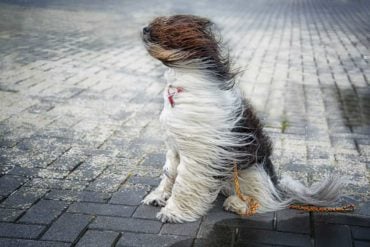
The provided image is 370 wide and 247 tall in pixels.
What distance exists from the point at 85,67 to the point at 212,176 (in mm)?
5493

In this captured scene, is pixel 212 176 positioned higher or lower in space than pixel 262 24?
higher

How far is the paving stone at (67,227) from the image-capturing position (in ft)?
10.6

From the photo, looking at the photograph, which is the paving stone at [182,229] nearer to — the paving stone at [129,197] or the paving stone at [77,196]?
the paving stone at [129,197]

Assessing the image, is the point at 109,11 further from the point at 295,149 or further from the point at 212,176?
the point at 212,176

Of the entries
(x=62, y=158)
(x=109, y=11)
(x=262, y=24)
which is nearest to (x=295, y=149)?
(x=62, y=158)

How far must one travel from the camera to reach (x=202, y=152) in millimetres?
3217

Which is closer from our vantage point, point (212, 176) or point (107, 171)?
point (212, 176)

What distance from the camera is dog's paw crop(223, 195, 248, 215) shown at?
3549 millimetres

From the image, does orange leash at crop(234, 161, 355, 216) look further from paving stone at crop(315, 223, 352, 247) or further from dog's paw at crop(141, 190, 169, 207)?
dog's paw at crop(141, 190, 169, 207)

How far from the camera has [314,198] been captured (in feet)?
11.8

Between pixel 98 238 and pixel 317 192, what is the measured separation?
5.10 feet

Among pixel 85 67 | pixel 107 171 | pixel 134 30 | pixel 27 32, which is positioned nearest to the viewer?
pixel 107 171

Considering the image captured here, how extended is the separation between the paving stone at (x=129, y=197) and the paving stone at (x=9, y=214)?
0.66m

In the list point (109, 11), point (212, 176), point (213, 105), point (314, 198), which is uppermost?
point (213, 105)
